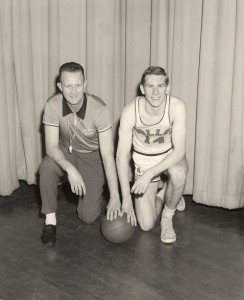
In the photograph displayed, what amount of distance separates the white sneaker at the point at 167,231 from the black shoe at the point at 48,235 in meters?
0.68

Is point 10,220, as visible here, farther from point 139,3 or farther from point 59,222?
point 139,3

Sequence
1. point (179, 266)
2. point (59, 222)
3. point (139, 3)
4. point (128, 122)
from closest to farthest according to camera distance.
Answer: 1. point (179, 266)
2. point (128, 122)
3. point (59, 222)
4. point (139, 3)

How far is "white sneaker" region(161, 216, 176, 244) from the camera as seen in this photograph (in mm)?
2645

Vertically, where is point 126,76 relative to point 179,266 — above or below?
above

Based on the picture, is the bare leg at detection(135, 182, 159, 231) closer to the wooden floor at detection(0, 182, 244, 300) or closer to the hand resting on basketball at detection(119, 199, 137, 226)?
the wooden floor at detection(0, 182, 244, 300)

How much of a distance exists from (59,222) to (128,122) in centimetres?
87

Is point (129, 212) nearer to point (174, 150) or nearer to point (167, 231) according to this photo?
point (167, 231)

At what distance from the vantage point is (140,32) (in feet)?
10.5

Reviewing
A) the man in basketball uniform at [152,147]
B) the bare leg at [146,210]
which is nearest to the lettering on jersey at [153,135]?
the man in basketball uniform at [152,147]

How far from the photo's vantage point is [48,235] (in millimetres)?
2645

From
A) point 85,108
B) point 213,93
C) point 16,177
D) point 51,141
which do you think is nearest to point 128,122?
point 85,108

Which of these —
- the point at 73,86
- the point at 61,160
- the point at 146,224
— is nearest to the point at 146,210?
the point at 146,224

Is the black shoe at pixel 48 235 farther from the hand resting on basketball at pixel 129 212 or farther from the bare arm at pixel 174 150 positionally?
the bare arm at pixel 174 150

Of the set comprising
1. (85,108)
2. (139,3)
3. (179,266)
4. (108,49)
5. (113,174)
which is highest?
(139,3)
